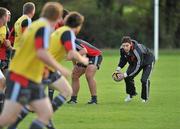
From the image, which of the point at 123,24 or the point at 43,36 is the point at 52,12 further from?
the point at 123,24

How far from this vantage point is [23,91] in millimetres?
10133

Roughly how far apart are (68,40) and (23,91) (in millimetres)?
1733

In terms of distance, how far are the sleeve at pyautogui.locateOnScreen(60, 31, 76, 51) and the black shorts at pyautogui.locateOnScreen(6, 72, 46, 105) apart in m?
1.41

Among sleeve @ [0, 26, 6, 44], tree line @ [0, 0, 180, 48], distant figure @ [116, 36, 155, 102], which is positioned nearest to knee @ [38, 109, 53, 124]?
sleeve @ [0, 26, 6, 44]

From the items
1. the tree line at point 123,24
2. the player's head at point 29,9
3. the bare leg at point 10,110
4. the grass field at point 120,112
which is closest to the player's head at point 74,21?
the bare leg at point 10,110

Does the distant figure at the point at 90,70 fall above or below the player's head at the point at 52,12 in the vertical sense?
below

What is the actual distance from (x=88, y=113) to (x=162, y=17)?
4265cm

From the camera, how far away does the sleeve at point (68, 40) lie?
37.6ft

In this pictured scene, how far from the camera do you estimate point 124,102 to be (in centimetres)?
1875

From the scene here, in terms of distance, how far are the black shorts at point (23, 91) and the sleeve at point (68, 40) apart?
4.62ft

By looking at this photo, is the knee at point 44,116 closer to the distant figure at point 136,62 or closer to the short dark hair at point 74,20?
the short dark hair at point 74,20

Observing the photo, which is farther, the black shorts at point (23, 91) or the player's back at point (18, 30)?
the player's back at point (18, 30)

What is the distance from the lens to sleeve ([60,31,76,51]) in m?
11.5

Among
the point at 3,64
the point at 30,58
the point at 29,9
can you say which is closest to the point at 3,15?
the point at 29,9
